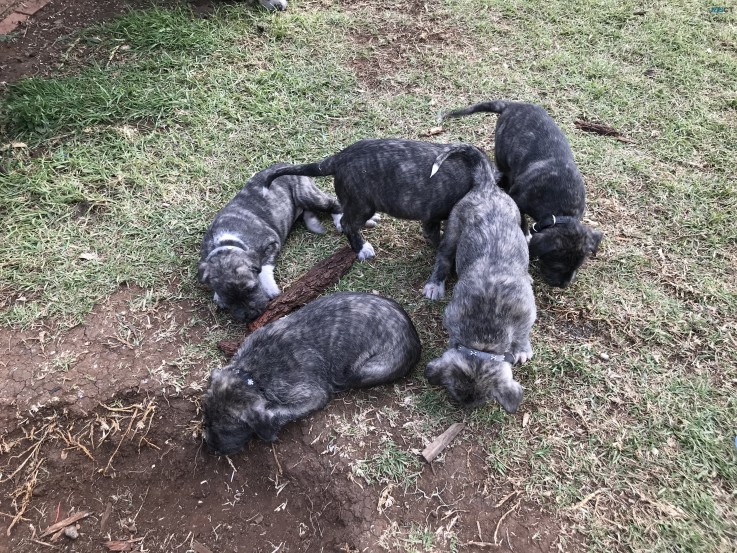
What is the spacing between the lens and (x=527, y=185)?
554 cm

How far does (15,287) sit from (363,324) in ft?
12.8

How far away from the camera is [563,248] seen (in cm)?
505

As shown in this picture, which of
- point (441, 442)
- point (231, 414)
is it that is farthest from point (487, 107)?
point (231, 414)

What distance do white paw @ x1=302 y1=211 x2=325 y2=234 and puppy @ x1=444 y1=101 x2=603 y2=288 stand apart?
7.09 feet

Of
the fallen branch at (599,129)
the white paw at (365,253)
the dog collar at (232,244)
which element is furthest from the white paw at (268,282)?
the fallen branch at (599,129)

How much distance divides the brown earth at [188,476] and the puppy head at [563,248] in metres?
1.91

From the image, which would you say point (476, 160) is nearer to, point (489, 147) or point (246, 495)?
point (489, 147)

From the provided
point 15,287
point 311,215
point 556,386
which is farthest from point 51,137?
point 556,386

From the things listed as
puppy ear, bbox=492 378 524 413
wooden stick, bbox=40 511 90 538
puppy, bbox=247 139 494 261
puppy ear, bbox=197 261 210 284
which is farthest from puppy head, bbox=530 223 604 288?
wooden stick, bbox=40 511 90 538

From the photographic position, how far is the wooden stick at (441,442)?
4291 mm

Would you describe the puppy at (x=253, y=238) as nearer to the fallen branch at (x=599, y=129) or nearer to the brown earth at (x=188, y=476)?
the brown earth at (x=188, y=476)

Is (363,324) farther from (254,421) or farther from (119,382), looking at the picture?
(119,382)

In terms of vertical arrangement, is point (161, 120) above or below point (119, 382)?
above

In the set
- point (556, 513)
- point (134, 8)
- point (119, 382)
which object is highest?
point (134, 8)
